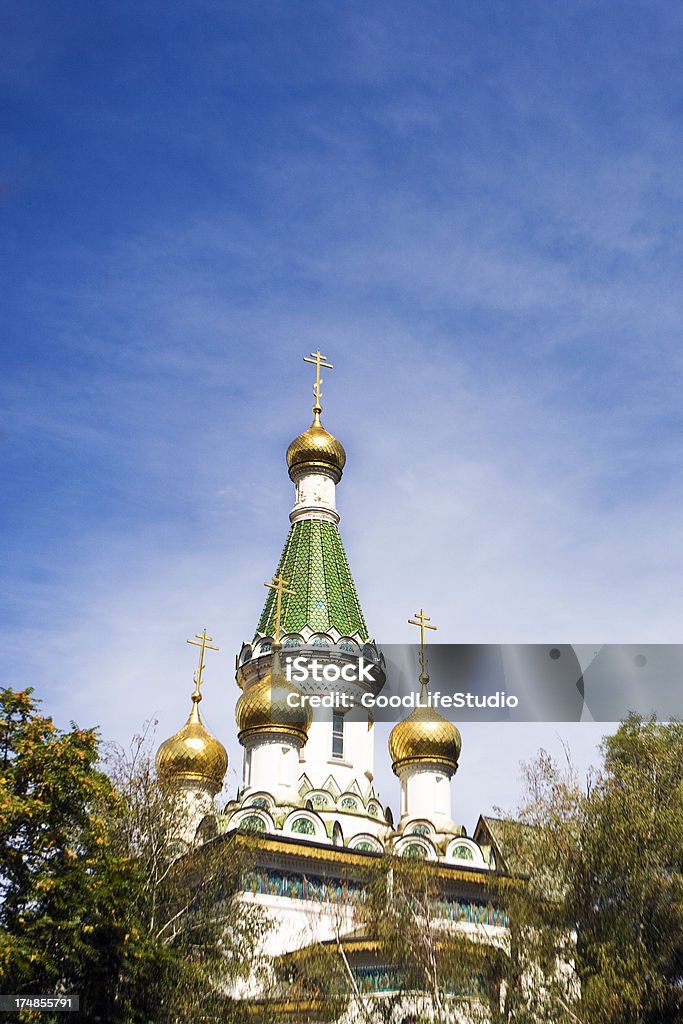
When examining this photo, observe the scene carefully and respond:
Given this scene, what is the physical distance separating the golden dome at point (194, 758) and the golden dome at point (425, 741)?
3792mm

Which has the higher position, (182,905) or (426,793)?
(426,793)

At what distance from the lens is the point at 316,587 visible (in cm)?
2611


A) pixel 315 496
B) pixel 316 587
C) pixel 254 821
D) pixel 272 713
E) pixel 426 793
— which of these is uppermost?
pixel 315 496

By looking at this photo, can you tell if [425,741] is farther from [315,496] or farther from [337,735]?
[315,496]

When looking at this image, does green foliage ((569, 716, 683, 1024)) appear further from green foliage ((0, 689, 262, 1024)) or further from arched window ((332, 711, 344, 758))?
arched window ((332, 711, 344, 758))

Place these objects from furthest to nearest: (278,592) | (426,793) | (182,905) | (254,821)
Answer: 1. (278,592)
2. (426,793)
3. (254,821)
4. (182,905)

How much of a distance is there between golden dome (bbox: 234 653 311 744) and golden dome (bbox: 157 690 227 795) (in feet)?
3.68

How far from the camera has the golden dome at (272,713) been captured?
74.0ft

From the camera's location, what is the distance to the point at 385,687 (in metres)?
25.8

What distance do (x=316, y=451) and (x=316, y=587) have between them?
403cm

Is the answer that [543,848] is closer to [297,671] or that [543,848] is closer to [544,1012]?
[544,1012]

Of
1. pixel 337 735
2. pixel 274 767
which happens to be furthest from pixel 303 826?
→ pixel 337 735

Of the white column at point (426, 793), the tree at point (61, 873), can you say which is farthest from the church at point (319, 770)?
the tree at point (61, 873)

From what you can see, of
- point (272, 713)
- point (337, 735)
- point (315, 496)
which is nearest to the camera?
point (272, 713)
